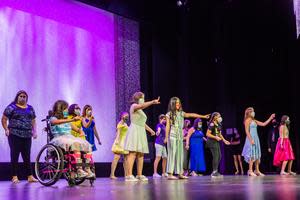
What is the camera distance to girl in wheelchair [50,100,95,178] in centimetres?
541

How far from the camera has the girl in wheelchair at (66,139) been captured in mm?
5406

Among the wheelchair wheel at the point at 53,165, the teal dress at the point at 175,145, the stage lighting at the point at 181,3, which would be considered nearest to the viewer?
the wheelchair wheel at the point at 53,165

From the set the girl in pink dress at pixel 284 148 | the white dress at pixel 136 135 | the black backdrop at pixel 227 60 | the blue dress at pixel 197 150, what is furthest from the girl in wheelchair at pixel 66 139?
the black backdrop at pixel 227 60

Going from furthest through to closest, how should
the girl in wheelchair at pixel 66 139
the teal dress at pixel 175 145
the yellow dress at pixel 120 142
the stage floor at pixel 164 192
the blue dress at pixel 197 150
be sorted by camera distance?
1. the blue dress at pixel 197 150
2. the yellow dress at pixel 120 142
3. the teal dress at pixel 175 145
4. the girl in wheelchair at pixel 66 139
5. the stage floor at pixel 164 192

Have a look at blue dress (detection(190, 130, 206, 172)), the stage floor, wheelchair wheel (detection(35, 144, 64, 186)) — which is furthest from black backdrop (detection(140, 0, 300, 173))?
the stage floor

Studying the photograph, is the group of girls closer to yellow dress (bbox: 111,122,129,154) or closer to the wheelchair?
yellow dress (bbox: 111,122,129,154)

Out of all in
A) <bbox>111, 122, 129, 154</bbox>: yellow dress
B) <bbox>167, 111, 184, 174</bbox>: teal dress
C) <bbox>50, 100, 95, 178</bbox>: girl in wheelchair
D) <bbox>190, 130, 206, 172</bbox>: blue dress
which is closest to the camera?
<bbox>50, 100, 95, 178</bbox>: girl in wheelchair

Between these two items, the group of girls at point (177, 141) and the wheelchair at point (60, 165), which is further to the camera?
the group of girls at point (177, 141)

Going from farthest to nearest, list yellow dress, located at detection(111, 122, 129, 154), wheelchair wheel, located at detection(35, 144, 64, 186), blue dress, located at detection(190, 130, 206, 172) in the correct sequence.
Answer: blue dress, located at detection(190, 130, 206, 172)
yellow dress, located at detection(111, 122, 129, 154)
wheelchair wheel, located at detection(35, 144, 64, 186)

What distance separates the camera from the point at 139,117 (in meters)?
6.73

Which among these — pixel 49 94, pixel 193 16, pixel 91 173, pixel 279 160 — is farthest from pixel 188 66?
pixel 91 173

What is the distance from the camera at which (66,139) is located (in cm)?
543

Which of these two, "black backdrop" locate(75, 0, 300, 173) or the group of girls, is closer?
the group of girls

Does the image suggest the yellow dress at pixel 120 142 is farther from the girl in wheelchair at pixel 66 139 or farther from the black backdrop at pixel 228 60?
the black backdrop at pixel 228 60
